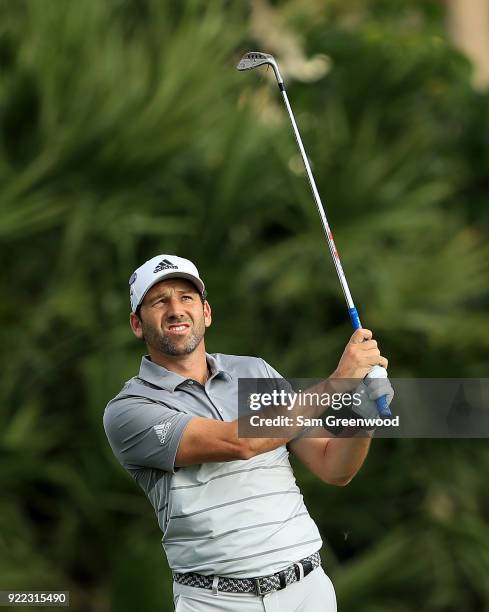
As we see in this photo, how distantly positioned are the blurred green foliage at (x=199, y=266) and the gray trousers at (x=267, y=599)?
10.7ft

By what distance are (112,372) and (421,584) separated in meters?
2.33

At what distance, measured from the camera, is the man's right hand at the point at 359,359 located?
3.14 m

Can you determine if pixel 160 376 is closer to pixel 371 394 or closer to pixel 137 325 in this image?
pixel 137 325

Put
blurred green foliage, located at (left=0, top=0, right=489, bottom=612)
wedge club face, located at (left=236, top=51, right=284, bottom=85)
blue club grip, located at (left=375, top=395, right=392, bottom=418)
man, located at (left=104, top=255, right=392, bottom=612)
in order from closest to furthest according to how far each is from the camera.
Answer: blue club grip, located at (left=375, top=395, right=392, bottom=418), man, located at (left=104, top=255, right=392, bottom=612), wedge club face, located at (left=236, top=51, right=284, bottom=85), blurred green foliage, located at (left=0, top=0, right=489, bottom=612)

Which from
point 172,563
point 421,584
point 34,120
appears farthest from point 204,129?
point 172,563

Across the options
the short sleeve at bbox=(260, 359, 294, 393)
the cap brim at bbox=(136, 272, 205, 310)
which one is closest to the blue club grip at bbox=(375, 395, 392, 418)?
the short sleeve at bbox=(260, 359, 294, 393)

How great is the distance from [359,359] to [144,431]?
58cm

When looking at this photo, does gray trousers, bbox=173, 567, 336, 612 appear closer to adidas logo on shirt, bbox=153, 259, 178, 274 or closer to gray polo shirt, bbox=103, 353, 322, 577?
gray polo shirt, bbox=103, 353, 322, 577

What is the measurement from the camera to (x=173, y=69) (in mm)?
7660

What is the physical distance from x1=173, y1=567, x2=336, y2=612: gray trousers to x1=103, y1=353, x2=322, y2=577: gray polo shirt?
0.06 metres

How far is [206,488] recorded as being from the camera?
333 cm

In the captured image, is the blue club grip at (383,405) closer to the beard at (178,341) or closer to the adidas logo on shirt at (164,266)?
the beard at (178,341)

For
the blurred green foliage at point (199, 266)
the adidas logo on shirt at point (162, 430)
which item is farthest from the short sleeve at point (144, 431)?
the blurred green foliage at point (199, 266)

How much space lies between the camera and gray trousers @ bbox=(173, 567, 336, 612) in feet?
11.0
